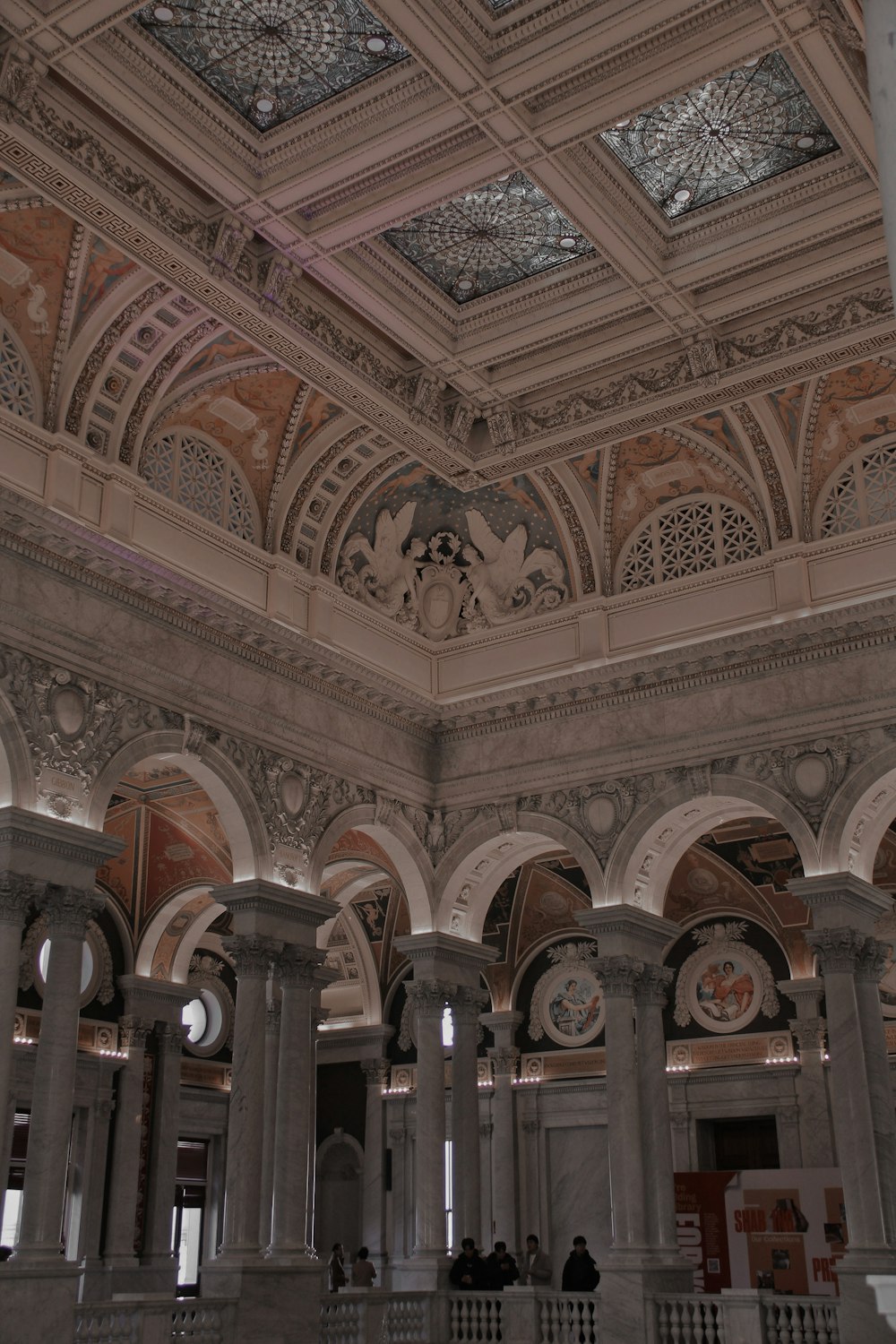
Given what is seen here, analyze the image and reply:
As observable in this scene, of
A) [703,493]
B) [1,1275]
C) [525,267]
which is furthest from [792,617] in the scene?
[1,1275]

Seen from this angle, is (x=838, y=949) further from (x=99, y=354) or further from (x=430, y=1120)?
(x=99, y=354)

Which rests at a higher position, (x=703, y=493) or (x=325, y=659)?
(x=703, y=493)

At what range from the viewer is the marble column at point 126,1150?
66.6 feet

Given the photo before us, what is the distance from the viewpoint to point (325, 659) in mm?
16719

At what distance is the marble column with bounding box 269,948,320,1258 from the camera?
14.9 m

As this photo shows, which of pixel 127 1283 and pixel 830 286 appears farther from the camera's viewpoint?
pixel 127 1283

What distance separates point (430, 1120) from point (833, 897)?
5.65m

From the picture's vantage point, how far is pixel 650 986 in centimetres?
1703

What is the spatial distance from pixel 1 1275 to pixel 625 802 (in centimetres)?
858

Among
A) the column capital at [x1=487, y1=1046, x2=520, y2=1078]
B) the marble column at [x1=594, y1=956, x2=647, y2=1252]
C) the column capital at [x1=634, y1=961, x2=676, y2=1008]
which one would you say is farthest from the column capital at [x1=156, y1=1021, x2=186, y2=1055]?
the column capital at [x1=634, y1=961, x2=676, y2=1008]

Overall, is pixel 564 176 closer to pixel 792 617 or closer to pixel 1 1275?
pixel 792 617

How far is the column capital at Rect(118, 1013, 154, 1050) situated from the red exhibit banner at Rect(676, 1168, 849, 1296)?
28.6 feet

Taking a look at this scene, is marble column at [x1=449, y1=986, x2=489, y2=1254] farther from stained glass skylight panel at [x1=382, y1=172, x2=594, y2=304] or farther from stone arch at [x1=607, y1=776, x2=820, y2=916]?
stained glass skylight panel at [x1=382, y1=172, x2=594, y2=304]

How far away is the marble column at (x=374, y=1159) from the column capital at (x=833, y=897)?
1151cm
